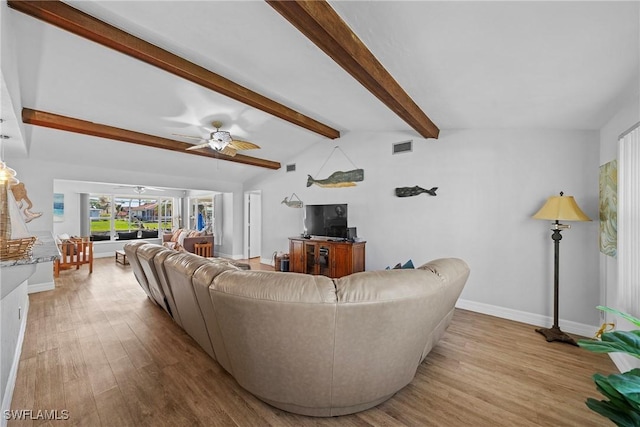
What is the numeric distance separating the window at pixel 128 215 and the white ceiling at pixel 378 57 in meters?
5.08

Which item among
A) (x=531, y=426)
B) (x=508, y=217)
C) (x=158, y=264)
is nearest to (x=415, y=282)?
(x=531, y=426)

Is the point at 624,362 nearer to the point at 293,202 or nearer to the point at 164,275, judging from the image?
the point at 164,275

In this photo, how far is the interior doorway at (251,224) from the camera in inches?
301

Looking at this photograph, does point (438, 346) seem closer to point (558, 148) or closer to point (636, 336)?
point (636, 336)

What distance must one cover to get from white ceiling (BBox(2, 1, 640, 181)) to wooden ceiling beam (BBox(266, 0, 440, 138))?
0.07m

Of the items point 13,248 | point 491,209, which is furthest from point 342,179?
point 13,248

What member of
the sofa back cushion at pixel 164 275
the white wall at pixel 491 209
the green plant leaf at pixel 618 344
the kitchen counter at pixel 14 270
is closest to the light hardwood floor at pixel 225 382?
the sofa back cushion at pixel 164 275

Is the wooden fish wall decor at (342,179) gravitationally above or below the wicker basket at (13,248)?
above

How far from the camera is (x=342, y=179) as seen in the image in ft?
17.0

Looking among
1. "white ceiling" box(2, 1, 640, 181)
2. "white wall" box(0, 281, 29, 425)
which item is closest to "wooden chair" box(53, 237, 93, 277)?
"white ceiling" box(2, 1, 640, 181)

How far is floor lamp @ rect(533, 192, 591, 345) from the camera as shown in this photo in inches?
106

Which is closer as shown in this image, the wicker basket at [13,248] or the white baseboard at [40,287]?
the wicker basket at [13,248]

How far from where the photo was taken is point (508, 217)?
3.38 meters

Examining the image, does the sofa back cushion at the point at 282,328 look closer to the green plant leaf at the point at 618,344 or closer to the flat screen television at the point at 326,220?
the green plant leaf at the point at 618,344
